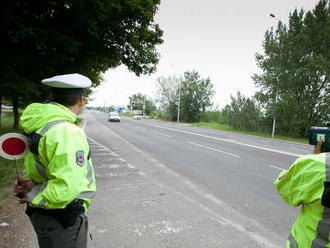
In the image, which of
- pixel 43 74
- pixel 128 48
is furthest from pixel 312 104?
pixel 43 74

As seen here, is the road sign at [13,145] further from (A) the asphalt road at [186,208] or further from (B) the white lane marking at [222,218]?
(B) the white lane marking at [222,218]

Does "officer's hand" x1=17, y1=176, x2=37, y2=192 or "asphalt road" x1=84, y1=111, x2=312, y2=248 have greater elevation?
"officer's hand" x1=17, y1=176, x2=37, y2=192

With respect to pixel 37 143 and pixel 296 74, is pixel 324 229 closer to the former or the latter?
pixel 37 143

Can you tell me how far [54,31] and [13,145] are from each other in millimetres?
5740

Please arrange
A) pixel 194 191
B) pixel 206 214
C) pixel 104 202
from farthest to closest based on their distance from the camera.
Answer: pixel 194 191 → pixel 104 202 → pixel 206 214

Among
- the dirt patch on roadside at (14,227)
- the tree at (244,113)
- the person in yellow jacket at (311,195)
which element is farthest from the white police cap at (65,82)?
the tree at (244,113)

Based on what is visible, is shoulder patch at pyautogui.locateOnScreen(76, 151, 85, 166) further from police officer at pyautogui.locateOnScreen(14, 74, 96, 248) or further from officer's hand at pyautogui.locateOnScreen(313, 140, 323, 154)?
officer's hand at pyautogui.locateOnScreen(313, 140, 323, 154)

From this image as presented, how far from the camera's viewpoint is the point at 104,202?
4.25m

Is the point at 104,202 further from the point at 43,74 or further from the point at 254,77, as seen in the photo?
the point at 254,77

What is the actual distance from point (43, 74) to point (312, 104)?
24.1 m

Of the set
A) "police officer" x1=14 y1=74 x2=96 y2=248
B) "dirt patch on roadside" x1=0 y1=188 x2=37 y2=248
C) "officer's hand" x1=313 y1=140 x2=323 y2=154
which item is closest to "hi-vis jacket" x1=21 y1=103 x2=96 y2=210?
"police officer" x1=14 y1=74 x2=96 y2=248

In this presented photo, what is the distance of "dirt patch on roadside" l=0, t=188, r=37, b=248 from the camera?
9.29ft

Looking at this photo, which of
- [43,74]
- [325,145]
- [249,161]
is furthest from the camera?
[249,161]

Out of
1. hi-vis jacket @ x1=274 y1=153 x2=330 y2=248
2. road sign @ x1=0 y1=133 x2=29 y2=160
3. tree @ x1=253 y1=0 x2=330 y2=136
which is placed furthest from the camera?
tree @ x1=253 y1=0 x2=330 y2=136
